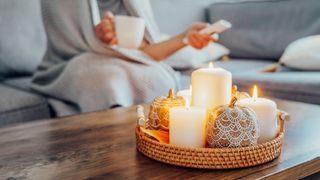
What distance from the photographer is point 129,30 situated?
1.21 meters

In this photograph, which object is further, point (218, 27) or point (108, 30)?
point (108, 30)

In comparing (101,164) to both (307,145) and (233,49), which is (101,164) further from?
(233,49)

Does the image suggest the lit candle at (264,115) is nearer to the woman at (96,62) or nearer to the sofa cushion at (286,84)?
the woman at (96,62)

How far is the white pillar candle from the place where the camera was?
26.4 inches

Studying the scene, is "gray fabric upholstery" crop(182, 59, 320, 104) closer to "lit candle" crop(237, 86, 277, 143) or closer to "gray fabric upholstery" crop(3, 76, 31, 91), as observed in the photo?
"gray fabric upholstery" crop(3, 76, 31, 91)

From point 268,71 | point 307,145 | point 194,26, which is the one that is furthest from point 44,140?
point 268,71

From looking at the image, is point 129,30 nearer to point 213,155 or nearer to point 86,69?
point 86,69

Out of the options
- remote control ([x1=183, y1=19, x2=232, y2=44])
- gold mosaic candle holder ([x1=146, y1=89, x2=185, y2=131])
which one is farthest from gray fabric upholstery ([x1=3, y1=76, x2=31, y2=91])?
gold mosaic candle holder ([x1=146, y1=89, x2=185, y2=131])

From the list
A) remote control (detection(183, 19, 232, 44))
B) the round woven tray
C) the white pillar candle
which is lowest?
the round woven tray

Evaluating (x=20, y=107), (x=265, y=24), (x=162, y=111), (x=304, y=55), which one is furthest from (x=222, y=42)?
(x=162, y=111)

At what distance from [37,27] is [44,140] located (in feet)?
3.73

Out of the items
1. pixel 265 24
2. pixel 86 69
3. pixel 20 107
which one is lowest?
pixel 20 107

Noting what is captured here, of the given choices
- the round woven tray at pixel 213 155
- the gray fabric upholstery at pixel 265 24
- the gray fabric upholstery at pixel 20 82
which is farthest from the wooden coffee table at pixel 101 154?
the gray fabric upholstery at pixel 265 24

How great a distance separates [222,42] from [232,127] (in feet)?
5.94
